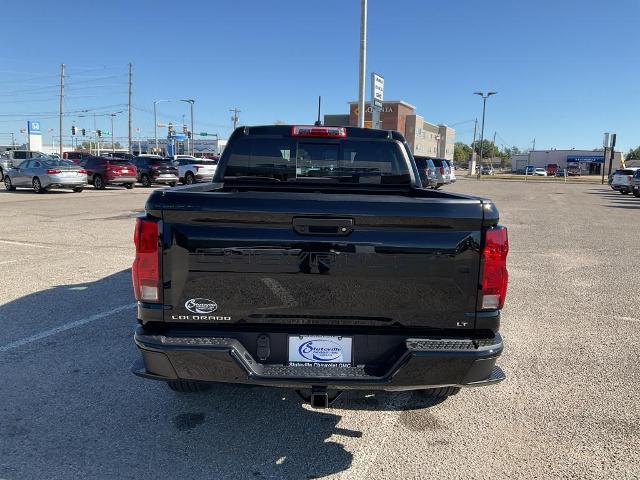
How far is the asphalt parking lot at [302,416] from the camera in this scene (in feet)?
9.59

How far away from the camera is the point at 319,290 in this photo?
269 centimetres

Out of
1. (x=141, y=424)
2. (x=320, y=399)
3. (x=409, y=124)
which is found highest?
(x=409, y=124)

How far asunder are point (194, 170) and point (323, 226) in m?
28.6

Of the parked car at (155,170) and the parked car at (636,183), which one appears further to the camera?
the parked car at (155,170)

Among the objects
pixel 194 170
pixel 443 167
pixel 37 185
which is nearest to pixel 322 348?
pixel 37 185

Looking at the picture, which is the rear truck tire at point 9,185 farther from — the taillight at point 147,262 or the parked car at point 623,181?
the parked car at point 623,181

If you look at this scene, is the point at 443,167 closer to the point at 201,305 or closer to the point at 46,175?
the point at 46,175

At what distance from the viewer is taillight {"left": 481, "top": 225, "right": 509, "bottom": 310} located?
106 inches

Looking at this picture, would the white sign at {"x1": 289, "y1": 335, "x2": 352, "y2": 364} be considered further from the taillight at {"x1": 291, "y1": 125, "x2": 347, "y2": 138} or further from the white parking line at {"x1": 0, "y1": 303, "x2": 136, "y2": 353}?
the white parking line at {"x1": 0, "y1": 303, "x2": 136, "y2": 353}

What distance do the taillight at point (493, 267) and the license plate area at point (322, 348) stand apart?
2.61 ft

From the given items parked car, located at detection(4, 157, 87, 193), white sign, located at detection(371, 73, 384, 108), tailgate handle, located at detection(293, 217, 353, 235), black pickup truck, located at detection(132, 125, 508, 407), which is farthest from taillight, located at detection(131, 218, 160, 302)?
parked car, located at detection(4, 157, 87, 193)

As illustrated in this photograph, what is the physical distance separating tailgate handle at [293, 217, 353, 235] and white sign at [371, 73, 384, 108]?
17331mm

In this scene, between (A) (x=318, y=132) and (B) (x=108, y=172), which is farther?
(B) (x=108, y=172)

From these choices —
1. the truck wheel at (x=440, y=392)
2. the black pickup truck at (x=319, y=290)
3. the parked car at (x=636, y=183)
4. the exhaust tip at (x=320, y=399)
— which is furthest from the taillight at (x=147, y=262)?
the parked car at (x=636, y=183)
